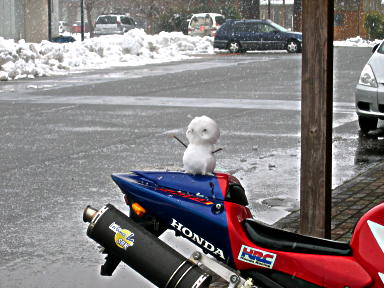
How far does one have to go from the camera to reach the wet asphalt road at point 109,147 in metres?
7.29

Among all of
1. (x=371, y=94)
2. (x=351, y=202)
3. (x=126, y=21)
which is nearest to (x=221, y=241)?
(x=351, y=202)

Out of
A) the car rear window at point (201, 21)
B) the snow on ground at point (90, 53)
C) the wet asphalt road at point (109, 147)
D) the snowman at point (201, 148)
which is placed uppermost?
the car rear window at point (201, 21)

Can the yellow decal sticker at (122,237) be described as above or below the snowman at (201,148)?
below

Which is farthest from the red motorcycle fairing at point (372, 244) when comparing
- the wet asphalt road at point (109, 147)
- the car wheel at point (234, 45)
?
the car wheel at point (234, 45)

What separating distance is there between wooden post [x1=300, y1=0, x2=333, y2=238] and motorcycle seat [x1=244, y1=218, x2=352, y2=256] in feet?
5.93

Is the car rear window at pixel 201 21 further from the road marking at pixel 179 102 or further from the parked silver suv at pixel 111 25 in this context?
the road marking at pixel 179 102

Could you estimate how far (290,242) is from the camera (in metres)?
4.20

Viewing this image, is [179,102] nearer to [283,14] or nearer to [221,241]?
[221,241]

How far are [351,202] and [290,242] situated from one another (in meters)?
4.47

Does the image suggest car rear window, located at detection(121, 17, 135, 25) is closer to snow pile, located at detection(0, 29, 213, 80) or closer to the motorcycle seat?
snow pile, located at detection(0, 29, 213, 80)

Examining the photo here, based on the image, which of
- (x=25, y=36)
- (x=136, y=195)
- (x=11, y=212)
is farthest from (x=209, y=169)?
(x=25, y=36)

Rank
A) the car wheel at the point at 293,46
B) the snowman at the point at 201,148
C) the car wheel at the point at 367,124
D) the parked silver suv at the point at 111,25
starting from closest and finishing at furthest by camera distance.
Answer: the snowman at the point at 201,148
the car wheel at the point at 367,124
the car wheel at the point at 293,46
the parked silver suv at the point at 111,25

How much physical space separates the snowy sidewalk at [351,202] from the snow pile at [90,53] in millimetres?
18253

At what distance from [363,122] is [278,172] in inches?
146
